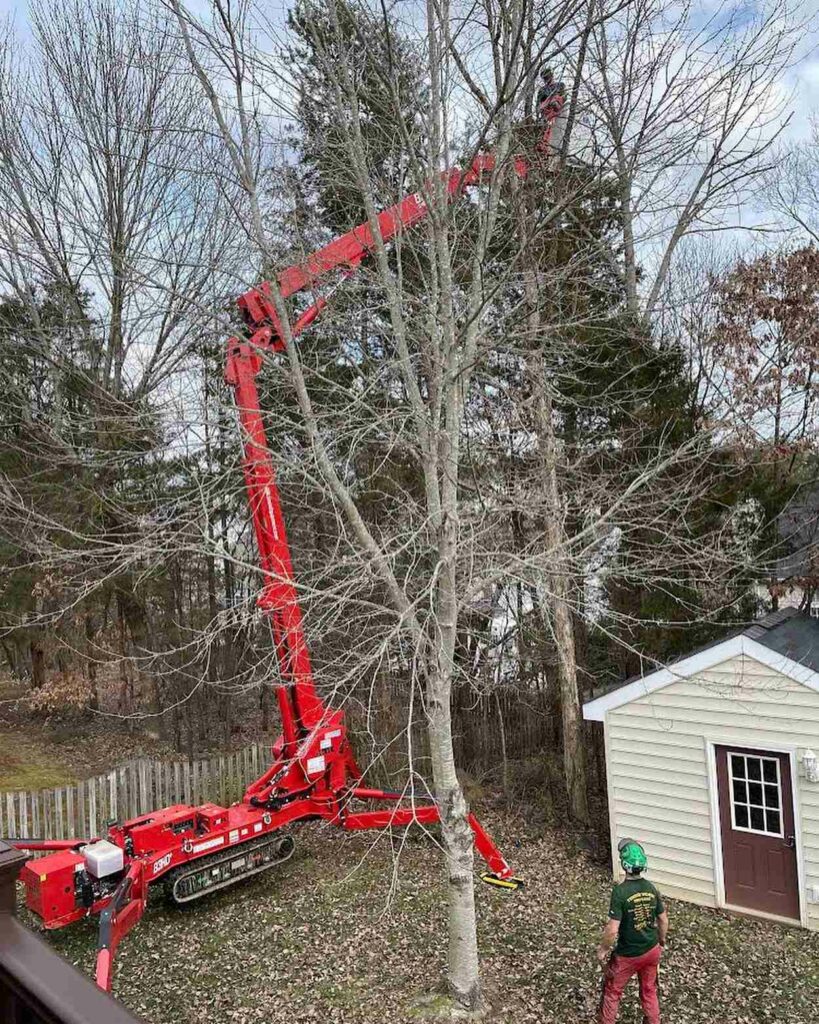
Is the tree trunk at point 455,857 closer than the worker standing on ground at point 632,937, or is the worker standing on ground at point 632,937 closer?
the worker standing on ground at point 632,937

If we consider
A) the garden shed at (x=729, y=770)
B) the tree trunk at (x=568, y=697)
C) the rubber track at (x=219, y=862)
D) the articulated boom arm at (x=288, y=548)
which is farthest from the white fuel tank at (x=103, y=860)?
the tree trunk at (x=568, y=697)

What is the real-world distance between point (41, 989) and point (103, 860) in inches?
214

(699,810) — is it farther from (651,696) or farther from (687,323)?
(687,323)

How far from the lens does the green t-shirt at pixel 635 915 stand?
15.9ft

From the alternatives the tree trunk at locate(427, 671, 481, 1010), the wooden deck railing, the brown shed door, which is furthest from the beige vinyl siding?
the wooden deck railing

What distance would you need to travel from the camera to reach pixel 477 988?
5348 mm

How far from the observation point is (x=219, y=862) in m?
6.97

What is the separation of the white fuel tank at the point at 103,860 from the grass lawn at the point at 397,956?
28.7 inches

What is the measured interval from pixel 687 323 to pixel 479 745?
7.05m

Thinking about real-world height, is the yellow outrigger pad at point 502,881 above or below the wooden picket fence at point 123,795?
below

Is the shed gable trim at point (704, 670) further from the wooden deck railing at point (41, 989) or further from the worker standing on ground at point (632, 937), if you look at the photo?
the wooden deck railing at point (41, 989)

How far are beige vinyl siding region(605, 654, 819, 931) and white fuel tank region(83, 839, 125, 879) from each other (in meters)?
Answer: 5.01

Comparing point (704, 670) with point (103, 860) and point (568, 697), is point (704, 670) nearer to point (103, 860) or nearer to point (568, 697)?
point (568, 697)

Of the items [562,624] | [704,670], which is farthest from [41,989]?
[562,624]
